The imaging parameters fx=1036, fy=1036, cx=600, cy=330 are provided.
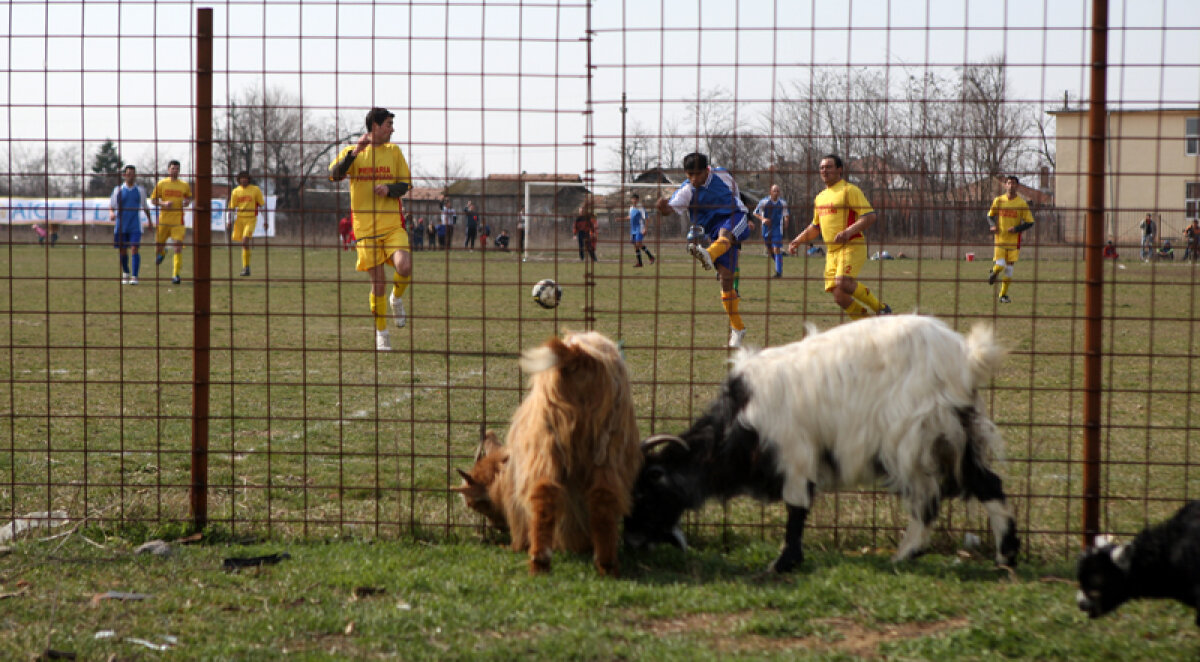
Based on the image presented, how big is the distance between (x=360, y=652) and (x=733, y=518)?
2392 mm

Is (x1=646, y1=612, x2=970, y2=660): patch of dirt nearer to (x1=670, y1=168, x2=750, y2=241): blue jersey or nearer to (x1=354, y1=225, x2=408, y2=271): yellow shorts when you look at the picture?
(x1=670, y1=168, x2=750, y2=241): blue jersey

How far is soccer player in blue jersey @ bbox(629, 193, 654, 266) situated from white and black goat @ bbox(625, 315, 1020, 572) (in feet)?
3.58

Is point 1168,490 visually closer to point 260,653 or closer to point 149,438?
point 260,653

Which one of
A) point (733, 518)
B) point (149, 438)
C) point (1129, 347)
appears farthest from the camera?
point (1129, 347)

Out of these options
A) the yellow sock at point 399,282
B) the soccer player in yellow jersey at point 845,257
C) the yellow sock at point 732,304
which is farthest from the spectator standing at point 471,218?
the soccer player in yellow jersey at point 845,257

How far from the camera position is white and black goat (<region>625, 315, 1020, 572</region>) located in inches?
170

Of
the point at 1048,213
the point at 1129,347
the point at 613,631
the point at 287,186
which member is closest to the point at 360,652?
the point at 613,631

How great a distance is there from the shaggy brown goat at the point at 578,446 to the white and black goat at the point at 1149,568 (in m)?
1.81

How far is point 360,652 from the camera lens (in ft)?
11.9

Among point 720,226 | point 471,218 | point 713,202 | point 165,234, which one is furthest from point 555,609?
point 165,234

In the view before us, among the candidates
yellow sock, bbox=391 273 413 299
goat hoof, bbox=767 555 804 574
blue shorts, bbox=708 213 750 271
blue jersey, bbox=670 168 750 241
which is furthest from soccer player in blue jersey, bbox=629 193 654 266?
yellow sock, bbox=391 273 413 299

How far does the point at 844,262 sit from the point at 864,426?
653 centimetres

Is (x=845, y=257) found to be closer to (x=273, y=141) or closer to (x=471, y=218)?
(x=471, y=218)

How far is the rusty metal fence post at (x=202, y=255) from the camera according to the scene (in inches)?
197
